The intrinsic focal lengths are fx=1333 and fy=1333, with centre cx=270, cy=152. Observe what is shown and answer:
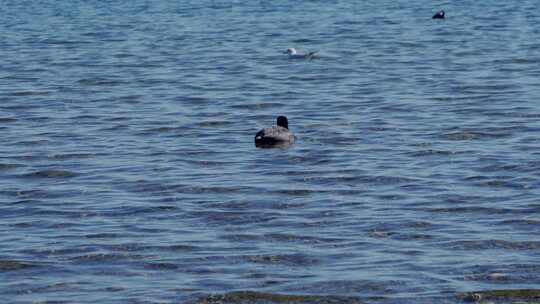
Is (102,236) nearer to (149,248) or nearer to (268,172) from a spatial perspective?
(149,248)

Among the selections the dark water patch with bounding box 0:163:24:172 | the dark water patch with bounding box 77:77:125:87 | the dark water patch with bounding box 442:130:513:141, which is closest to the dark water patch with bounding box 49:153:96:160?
the dark water patch with bounding box 0:163:24:172

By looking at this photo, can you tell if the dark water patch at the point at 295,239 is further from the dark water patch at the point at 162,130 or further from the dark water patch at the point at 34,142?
the dark water patch at the point at 162,130

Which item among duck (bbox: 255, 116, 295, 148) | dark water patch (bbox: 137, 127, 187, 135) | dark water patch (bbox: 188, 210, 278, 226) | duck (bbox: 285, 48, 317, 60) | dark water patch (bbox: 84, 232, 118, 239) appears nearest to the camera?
dark water patch (bbox: 84, 232, 118, 239)

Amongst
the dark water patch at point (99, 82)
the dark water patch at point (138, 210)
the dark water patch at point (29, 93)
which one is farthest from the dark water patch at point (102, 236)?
the dark water patch at point (99, 82)

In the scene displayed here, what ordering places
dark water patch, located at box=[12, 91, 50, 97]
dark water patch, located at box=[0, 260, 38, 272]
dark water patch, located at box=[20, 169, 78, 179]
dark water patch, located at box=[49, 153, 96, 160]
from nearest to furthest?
dark water patch, located at box=[0, 260, 38, 272] → dark water patch, located at box=[20, 169, 78, 179] → dark water patch, located at box=[49, 153, 96, 160] → dark water patch, located at box=[12, 91, 50, 97]

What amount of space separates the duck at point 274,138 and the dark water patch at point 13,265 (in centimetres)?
785

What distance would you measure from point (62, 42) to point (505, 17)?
17087 millimetres

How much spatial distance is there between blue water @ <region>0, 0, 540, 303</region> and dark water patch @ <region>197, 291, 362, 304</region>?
0.15 metres

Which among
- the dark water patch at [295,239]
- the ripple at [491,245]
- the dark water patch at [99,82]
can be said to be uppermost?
the dark water patch at [295,239]

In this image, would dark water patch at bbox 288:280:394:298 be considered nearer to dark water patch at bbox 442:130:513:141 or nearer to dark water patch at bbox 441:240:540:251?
dark water patch at bbox 441:240:540:251

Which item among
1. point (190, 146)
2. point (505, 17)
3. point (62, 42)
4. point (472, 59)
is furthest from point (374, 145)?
point (505, 17)

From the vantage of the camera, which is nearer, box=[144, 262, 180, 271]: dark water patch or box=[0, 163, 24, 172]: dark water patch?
box=[144, 262, 180, 271]: dark water patch

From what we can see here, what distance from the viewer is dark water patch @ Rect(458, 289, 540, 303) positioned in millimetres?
13406

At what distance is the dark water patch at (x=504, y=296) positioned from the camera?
13.4m
